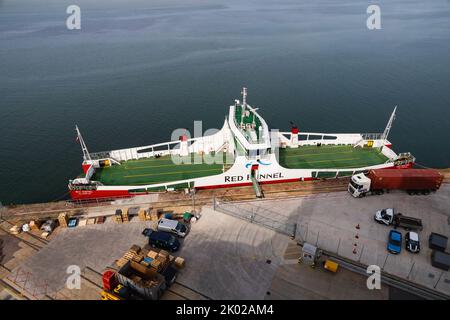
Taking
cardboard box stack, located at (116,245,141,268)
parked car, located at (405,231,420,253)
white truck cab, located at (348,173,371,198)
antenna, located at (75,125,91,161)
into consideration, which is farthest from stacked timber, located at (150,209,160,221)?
parked car, located at (405,231,420,253)

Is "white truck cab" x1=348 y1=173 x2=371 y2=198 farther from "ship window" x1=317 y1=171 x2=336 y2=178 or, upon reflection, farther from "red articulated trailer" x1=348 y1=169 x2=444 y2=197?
"ship window" x1=317 y1=171 x2=336 y2=178

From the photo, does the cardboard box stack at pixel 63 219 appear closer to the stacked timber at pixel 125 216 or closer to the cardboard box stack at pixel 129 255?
the stacked timber at pixel 125 216

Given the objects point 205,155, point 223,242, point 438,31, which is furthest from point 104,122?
point 438,31

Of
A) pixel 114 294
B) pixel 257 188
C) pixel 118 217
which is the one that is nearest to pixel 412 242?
pixel 257 188

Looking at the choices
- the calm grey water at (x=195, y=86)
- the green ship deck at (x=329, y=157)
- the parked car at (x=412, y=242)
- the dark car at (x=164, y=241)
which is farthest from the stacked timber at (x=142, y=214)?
the parked car at (x=412, y=242)

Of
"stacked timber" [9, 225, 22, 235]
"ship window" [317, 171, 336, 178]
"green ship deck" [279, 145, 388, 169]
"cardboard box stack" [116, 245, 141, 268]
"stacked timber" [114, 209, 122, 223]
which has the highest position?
"green ship deck" [279, 145, 388, 169]
